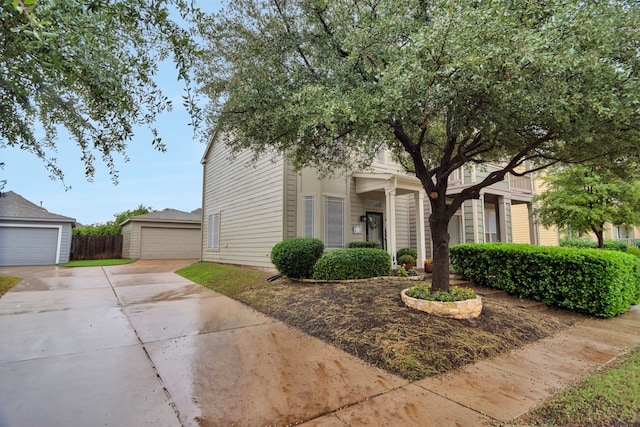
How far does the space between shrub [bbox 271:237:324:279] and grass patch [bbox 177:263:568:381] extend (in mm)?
843

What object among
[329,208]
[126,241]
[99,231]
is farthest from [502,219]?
[99,231]

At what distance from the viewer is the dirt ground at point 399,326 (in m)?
4.36

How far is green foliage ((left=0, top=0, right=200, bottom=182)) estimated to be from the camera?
107 inches

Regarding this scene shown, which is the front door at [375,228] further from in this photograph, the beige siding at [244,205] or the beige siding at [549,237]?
the beige siding at [549,237]

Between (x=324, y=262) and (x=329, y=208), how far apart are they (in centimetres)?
269


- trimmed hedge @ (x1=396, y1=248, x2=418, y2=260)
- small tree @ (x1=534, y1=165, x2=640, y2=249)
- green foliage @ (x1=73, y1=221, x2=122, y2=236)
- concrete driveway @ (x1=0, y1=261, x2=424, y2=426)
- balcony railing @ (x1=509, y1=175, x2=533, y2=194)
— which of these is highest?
balcony railing @ (x1=509, y1=175, x2=533, y2=194)

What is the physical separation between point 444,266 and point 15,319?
8251mm

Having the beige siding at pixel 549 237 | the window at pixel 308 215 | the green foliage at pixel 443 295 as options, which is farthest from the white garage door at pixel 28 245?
the beige siding at pixel 549 237

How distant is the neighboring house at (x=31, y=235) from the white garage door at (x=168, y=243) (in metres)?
4.32

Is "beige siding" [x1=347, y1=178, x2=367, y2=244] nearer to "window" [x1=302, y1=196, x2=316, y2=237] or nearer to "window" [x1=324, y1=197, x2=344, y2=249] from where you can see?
"window" [x1=324, y1=197, x2=344, y2=249]

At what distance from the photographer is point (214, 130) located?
22.5 ft

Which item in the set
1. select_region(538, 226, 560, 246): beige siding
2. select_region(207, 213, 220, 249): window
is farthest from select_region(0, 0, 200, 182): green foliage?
select_region(538, 226, 560, 246): beige siding

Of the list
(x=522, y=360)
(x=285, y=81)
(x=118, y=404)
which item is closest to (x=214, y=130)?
(x=285, y=81)

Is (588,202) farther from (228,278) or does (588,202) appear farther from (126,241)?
(126,241)
